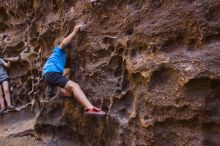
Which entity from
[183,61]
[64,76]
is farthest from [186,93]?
[64,76]

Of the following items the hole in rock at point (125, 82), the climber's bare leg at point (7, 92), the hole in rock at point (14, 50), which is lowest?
the climber's bare leg at point (7, 92)

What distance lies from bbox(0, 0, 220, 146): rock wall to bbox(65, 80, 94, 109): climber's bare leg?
0.15 meters

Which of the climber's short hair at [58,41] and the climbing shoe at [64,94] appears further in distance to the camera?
the climber's short hair at [58,41]

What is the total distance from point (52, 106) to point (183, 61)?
2.31 metres

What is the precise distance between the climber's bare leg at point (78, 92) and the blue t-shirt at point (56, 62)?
0.72 feet

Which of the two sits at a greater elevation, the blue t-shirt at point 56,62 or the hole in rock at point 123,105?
the blue t-shirt at point 56,62

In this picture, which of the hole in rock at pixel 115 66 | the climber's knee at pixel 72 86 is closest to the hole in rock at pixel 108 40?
the hole in rock at pixel 115 66

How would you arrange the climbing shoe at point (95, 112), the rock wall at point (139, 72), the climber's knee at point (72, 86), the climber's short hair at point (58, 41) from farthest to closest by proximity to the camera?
the climber's short hair at point (58, 41)
the climber's knee at point (72, 86)
the climbing shoe at point (95, 112)
the rock wall at point (139, 72)

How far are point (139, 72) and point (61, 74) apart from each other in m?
1.16

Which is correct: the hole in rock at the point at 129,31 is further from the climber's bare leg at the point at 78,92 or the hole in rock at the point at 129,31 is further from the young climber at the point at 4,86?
the young climber at the point at 4,86

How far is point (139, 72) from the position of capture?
3396mm

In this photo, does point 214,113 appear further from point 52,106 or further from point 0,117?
point 0,117

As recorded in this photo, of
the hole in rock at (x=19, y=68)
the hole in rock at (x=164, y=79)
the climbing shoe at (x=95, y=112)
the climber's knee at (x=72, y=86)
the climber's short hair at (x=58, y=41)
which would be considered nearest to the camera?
the hole in rock at (x=164, y=79)

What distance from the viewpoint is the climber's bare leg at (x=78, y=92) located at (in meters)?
3.93
